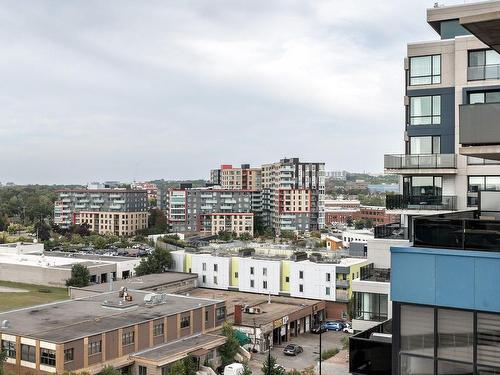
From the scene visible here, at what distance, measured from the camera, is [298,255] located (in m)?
59.7

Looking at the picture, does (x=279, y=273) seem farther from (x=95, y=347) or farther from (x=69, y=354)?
(x=69, y=354)

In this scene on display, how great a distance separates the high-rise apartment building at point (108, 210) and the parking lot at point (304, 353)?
8455 centimetres

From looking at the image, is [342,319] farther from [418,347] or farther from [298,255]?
[418,347]

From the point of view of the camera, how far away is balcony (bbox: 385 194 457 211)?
21.0m

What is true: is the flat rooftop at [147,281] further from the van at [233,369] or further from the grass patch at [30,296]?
the van at [233,369]

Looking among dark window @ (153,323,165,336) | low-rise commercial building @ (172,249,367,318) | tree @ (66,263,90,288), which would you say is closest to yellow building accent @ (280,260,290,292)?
low-rise commercial building @ (172,249,367,318)

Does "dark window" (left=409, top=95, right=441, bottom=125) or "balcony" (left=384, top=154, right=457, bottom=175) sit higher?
"dark window" (left=409, top=95, right=441, bottom=125)

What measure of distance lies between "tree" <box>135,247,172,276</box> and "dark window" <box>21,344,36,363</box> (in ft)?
102

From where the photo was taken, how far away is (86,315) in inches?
1523

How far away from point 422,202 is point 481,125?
562 inches

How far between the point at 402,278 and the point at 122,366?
30064 mm

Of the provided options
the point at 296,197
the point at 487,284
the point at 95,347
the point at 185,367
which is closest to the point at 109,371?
the point at 95,347

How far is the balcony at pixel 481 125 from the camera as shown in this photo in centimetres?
790

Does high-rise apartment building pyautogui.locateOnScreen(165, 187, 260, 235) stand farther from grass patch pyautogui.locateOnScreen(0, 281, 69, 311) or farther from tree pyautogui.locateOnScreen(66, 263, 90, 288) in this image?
tree pyautogui.locateOnScreen(66, 263, 90, 288)
